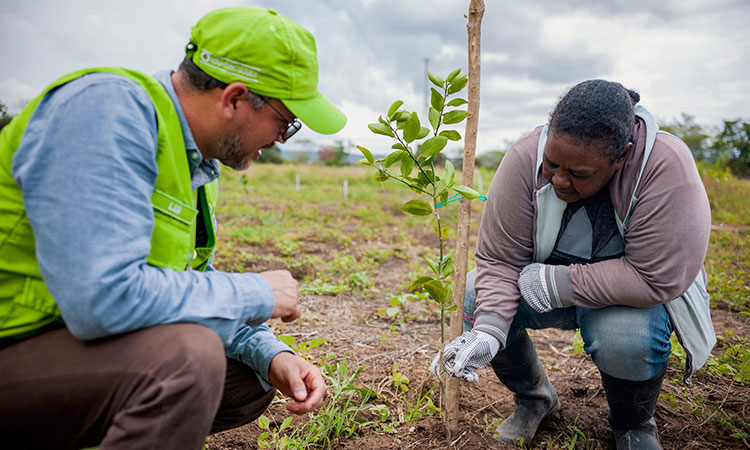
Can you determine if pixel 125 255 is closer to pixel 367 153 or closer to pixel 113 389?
pixel 113 389

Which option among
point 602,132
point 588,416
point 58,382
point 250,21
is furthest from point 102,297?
point 588,416

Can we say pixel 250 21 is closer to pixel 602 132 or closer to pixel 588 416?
pixel 602 132

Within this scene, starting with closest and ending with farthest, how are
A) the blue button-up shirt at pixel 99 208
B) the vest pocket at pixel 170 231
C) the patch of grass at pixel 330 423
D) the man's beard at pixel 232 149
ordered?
the blue button-up shirt at pixel 99 208, the vest pocket at pixel 170 231, the man's beard at pixel 232 149, the patch of grass at pixel 330 423

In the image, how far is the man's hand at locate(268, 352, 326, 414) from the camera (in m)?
1.39

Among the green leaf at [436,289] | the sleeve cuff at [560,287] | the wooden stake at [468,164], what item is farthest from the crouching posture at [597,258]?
the green leaf at [436,289]

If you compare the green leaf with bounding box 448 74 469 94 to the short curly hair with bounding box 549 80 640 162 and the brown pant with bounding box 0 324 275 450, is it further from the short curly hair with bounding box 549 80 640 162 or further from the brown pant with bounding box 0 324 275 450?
the brown pant with bounding box 0 324 275 450

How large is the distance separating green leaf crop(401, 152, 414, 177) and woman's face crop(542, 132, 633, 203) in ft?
1.50

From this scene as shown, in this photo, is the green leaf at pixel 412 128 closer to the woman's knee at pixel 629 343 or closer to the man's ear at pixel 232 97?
the man's ear at pixel 232 97

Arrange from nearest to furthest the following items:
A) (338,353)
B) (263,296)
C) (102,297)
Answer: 1. (102,297)
2. (263,296)
3. (338,353)

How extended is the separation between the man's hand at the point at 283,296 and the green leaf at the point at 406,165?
526 millimetres

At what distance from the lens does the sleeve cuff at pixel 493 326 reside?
1.69 metres

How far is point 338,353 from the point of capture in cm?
247

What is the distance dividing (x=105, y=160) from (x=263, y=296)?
0.45m

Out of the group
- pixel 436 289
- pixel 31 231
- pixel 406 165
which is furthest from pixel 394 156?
pixel 31 231
